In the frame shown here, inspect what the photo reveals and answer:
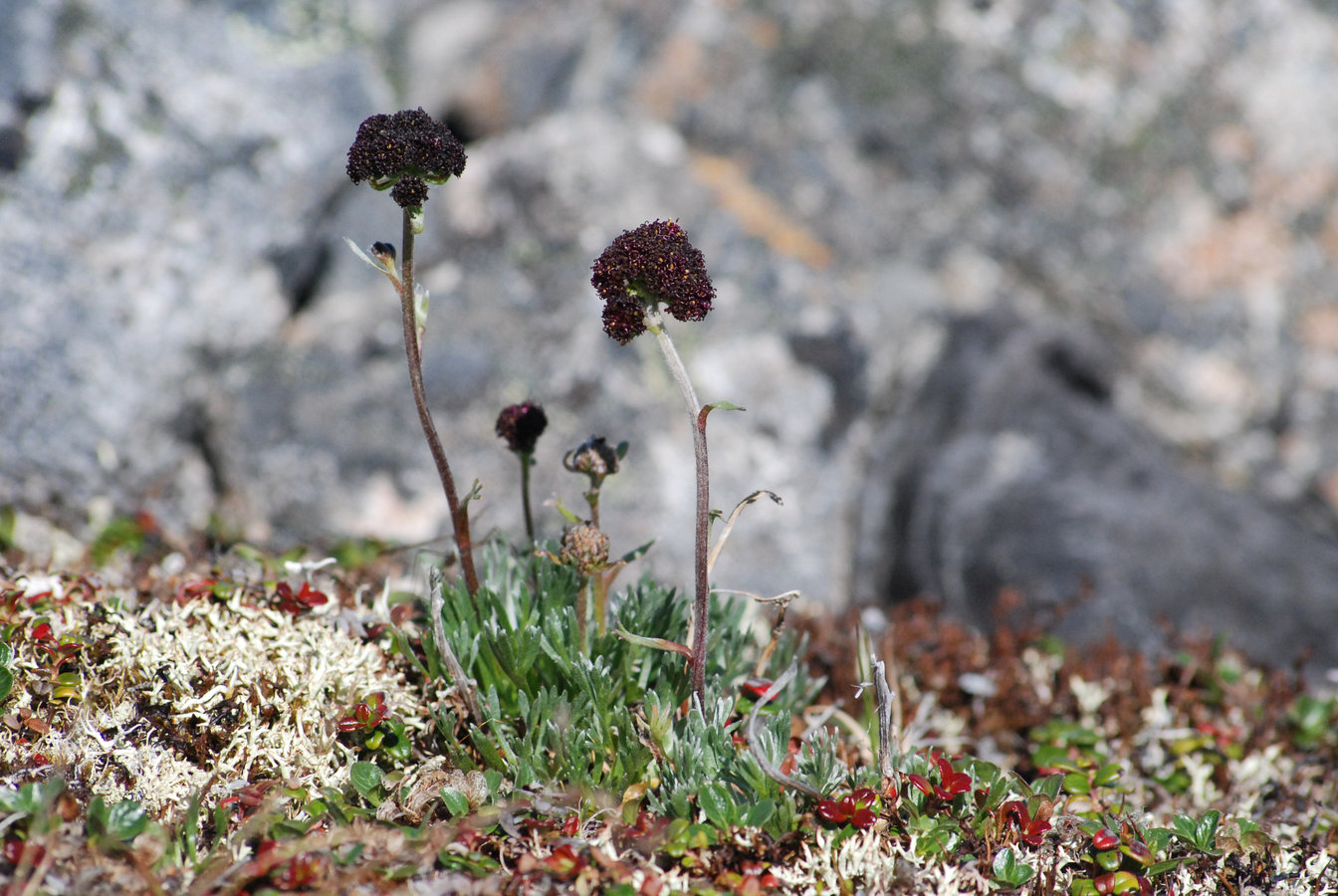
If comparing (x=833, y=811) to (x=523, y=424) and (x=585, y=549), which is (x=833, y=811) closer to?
(x=585, y=549)

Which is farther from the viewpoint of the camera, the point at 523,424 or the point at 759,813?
the point at 523,424

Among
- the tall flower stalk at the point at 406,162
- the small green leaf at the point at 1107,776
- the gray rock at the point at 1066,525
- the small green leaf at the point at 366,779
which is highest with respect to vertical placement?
the gray rock at the point at 1066,525

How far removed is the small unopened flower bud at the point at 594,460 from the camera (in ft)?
9.75

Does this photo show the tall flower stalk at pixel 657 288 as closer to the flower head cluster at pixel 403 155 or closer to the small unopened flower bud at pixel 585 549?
the small unopened flower bud at pixel 585 549

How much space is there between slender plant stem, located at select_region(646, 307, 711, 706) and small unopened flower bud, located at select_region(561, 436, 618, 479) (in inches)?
16.6

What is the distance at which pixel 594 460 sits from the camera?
298cm

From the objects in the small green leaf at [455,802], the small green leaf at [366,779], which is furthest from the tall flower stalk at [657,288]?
the small green leaf at [366,779]

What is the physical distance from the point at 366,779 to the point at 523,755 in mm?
432

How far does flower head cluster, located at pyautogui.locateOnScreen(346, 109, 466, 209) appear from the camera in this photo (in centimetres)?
251

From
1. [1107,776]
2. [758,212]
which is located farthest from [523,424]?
[758,212]

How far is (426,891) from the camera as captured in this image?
7.83 feet

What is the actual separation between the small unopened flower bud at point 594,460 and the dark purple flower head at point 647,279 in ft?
1.80

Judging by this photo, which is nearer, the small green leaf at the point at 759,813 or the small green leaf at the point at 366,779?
the small green leaf at the point at 759,813

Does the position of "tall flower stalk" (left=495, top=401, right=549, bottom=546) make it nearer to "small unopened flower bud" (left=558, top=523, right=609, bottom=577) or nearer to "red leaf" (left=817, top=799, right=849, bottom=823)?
"small unopened flower bud" (left=558, top=523, right=609, bottom=577)
